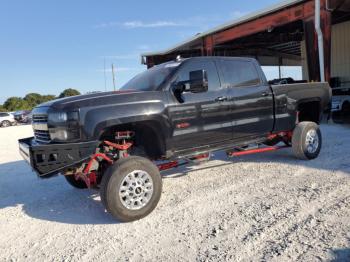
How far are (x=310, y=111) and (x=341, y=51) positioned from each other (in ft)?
54.3

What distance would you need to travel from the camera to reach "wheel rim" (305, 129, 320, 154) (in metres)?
6.73

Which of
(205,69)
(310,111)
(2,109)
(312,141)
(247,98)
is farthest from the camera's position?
(2,109)

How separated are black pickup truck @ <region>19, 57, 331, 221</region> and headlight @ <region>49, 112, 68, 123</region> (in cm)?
1

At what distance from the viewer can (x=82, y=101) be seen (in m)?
4.31

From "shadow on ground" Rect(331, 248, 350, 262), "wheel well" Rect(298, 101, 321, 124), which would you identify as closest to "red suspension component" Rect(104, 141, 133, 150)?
"shadow on ground" Rect(331, 248, 350, 262)

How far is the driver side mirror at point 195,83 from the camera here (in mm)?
4734

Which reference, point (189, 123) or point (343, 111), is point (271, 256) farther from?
point (343, 111)

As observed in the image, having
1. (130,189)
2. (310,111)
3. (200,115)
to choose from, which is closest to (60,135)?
(130,189)

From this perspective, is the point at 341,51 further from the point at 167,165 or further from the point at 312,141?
the point at 167,165

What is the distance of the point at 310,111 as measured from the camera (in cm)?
738

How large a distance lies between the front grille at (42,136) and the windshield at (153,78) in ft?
4.98

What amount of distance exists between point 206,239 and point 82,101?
7.03ft

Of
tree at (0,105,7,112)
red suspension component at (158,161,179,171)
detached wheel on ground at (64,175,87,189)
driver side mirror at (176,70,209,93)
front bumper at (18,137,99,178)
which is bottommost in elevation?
detached wheel on ground at (64,175,87,189)

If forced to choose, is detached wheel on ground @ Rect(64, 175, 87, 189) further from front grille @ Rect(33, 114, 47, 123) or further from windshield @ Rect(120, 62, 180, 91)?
windshield @ Rect(120, 62, 180, 91)
